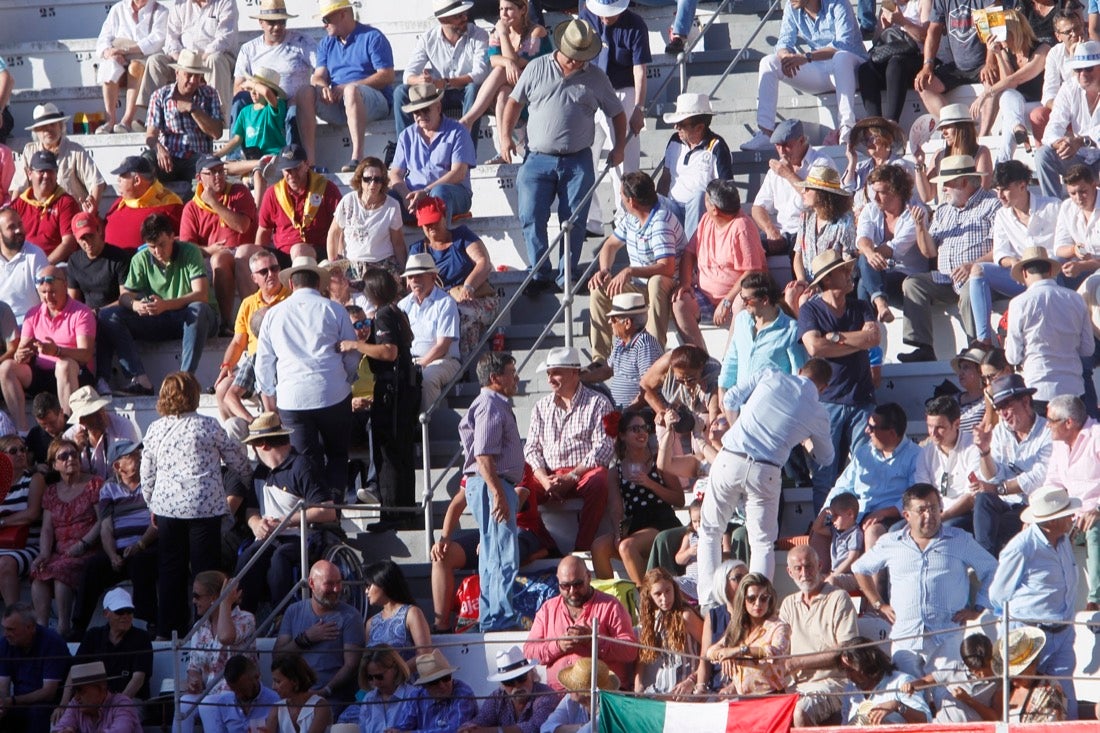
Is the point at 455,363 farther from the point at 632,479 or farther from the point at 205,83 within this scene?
the point at 205,83

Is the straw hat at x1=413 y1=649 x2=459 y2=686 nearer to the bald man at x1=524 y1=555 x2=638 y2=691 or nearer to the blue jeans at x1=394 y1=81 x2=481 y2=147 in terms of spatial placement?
the bald man at x1=524 y1=555 x2=638 y2=691

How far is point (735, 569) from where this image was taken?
34.7 feet

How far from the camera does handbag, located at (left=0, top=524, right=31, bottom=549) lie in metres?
12.3

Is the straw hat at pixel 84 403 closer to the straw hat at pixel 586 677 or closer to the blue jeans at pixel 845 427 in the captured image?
the straw hat at pixel 586 677

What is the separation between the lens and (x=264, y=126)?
14906mm

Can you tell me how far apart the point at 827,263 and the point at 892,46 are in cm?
302

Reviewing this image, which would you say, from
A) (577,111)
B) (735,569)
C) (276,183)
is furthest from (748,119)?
(735,569)

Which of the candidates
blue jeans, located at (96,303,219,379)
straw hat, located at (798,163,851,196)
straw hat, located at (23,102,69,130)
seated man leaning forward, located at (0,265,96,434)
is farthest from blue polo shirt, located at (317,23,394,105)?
straw hat, located at (798,163,851,196)

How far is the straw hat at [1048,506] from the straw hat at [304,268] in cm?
424

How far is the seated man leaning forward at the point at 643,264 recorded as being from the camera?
12.6m

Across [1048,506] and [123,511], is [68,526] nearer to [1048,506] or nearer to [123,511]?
[123,511]

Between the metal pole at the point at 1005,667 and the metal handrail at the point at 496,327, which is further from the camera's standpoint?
the metal handrail at the point at 496,327

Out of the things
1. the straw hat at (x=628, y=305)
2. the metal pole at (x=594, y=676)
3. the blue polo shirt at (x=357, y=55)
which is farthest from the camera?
the blue polo shirt at (x=357, y=55)

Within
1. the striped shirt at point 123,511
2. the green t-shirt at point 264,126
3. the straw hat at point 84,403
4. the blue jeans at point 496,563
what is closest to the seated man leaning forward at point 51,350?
the straw hat at point 84,403
